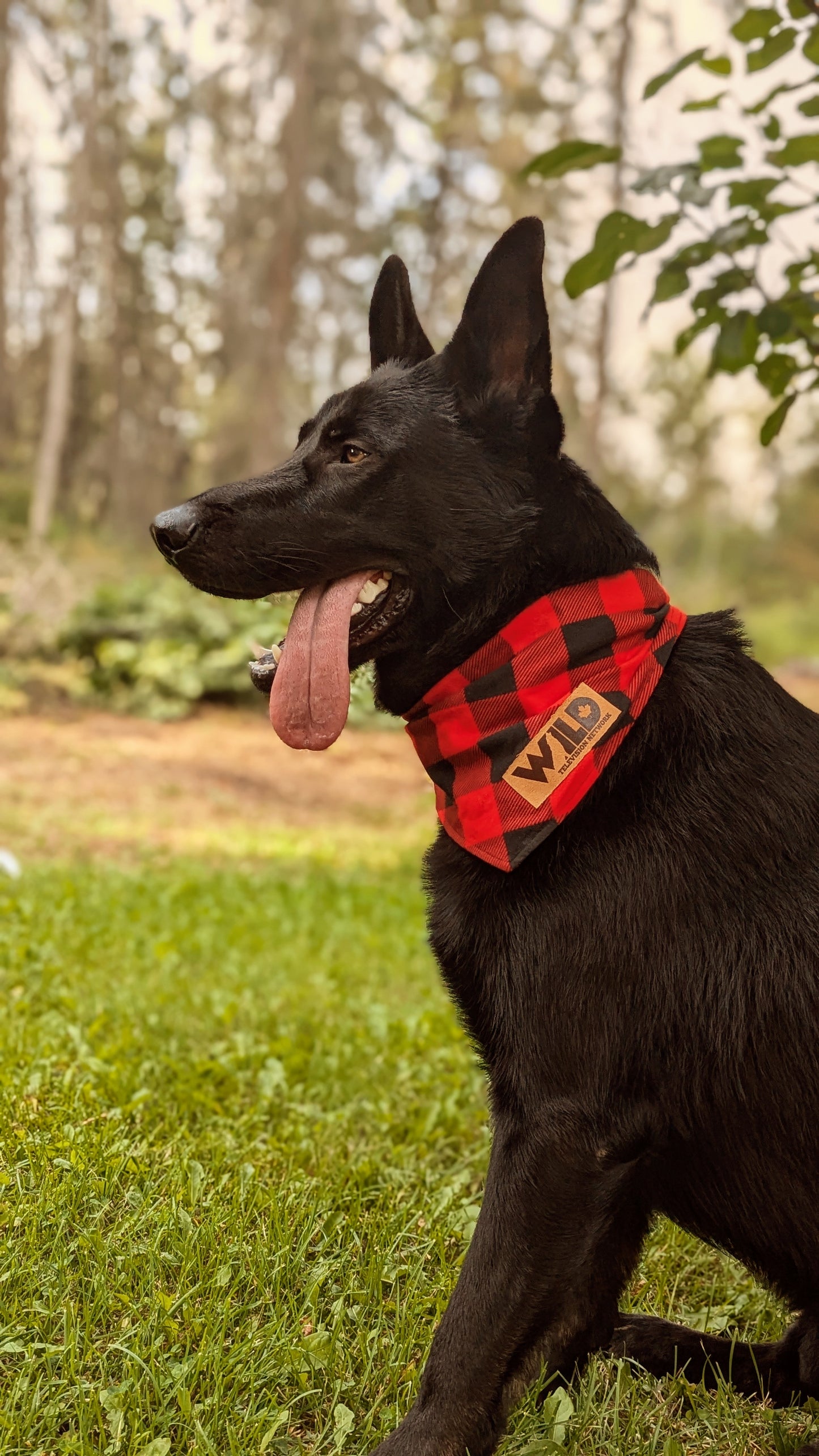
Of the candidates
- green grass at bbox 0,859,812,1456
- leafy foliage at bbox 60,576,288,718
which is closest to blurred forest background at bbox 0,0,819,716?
leafy foliage at bbox 60,576,288,718

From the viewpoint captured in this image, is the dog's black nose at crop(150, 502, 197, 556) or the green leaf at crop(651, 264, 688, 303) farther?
the green leaf at crop(651, 264, 688, 303)

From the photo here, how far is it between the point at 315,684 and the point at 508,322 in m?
0.80

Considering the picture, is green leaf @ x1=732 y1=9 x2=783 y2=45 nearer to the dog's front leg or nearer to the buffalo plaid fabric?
the buffalo plaid fabric

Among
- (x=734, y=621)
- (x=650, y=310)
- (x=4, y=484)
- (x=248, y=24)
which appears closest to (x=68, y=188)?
(x=248, y=24)

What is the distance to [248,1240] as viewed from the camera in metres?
2.49

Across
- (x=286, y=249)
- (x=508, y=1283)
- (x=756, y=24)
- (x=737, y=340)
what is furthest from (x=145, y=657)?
(x=508, y=1283)

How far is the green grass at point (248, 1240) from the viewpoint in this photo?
204 cm

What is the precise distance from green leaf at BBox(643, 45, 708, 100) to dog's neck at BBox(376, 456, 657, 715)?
4.07 ft

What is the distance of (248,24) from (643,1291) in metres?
17.9

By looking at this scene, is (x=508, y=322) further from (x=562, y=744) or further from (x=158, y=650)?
(x=158, y=650)

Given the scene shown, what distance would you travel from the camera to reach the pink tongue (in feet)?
7.17

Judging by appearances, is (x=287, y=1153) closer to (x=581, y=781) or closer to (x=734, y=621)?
(x=581, y=781)

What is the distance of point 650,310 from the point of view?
3.23 metres

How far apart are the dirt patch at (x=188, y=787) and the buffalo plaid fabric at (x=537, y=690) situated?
5979 millimetres
